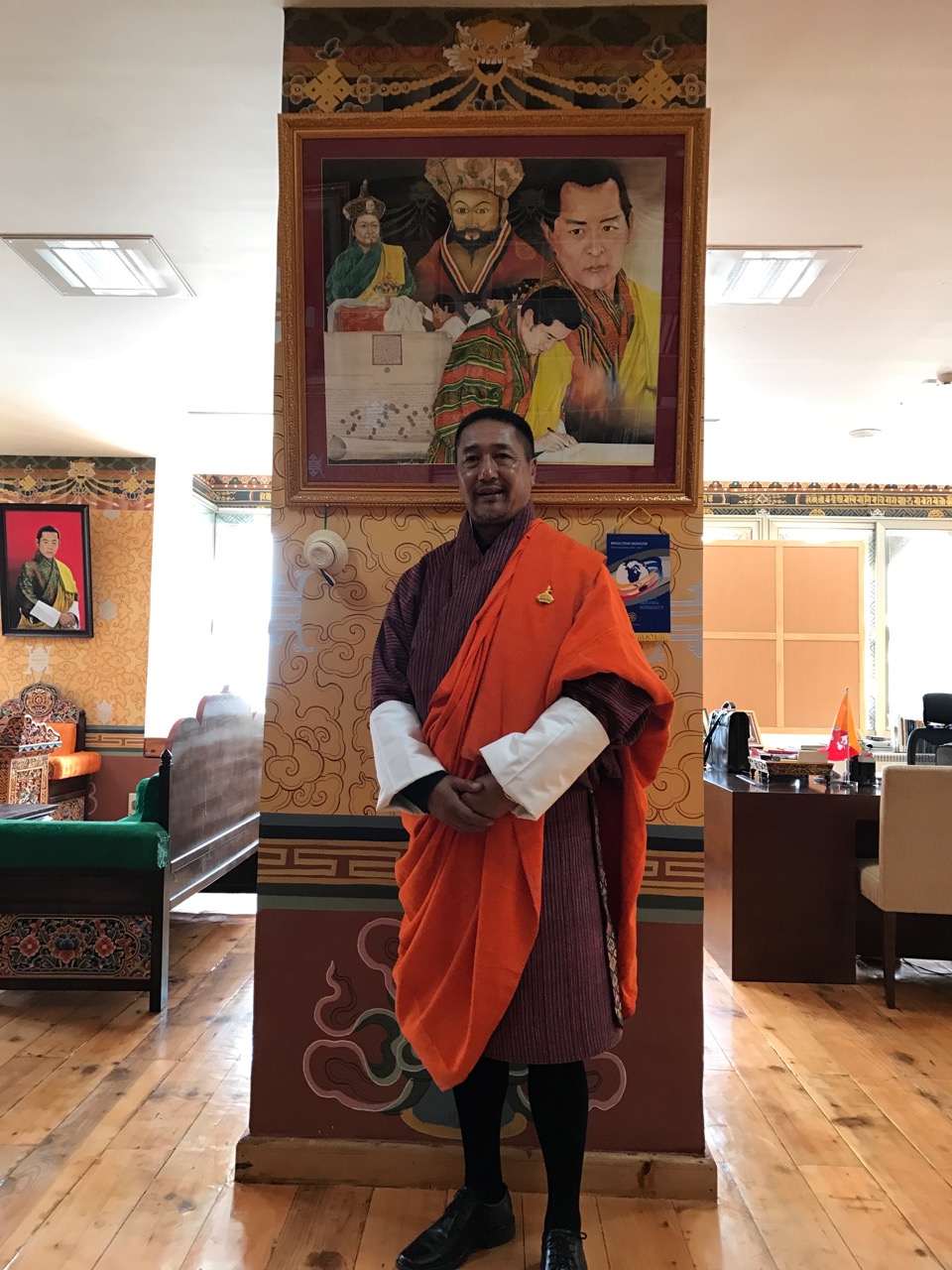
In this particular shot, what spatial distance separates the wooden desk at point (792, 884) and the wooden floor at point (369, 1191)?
274 mm

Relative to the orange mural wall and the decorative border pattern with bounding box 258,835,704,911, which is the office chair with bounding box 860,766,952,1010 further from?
the decorative border pattern with bounding box 258,835,704,911

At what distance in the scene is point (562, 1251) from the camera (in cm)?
161

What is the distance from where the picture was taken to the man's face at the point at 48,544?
6.78 meters

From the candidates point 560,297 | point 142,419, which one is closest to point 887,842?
point 560,297

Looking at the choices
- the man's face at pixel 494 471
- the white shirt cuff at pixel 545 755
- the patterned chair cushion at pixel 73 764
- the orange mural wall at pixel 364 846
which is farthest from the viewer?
the patterned chair cushion at pixel 73 764

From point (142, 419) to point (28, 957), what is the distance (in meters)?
3.81

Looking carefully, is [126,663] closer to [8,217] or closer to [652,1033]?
[8,217]

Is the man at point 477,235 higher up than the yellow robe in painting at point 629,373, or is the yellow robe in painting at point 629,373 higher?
the man at point 477,235

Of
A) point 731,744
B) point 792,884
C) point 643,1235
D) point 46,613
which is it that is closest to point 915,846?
point 792,884

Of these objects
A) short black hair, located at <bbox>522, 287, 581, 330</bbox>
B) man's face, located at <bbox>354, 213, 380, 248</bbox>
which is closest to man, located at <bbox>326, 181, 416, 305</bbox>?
man's face, located at <bbox>354, 213, 380, 248</bbox>

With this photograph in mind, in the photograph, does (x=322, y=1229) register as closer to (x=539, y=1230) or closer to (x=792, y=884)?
(x=539, y=1230)

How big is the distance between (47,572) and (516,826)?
618 cm

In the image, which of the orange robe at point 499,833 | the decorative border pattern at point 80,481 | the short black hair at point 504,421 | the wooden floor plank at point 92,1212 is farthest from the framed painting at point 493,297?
the decorative border pattern at point 80,481

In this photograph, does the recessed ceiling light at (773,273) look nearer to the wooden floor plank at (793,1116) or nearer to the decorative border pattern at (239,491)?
the wooden floor plank at (793,1116)
